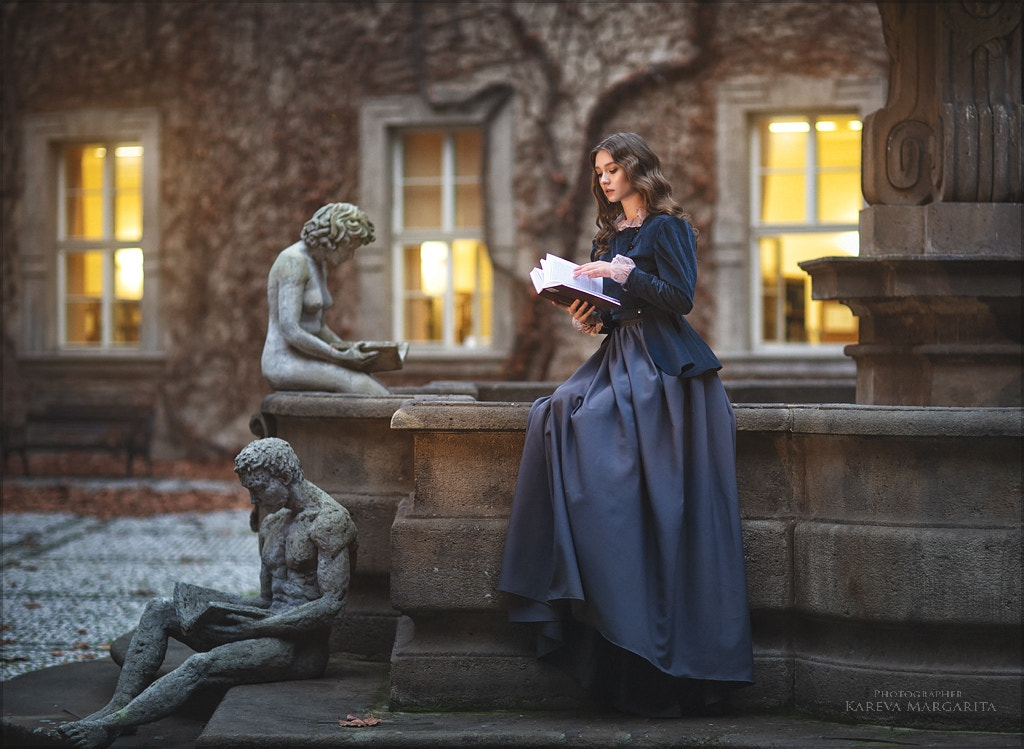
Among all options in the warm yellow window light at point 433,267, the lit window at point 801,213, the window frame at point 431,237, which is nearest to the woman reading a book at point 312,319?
the window frame at point 431,237

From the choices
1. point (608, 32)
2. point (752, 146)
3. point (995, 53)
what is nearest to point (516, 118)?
point (608, 32)

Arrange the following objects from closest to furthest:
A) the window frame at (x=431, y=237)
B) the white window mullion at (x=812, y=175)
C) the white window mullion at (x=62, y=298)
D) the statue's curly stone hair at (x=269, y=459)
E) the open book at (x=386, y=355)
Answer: the statue's curly stone hair at (x=269, y=459)
the open book at (x=386, y=355)
the white window mullion at (x=812, y=175)
the window frame at (x=431, y=237)
the white window mullion at (x=62, y=298)

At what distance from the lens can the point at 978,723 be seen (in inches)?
154

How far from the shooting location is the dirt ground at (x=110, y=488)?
10656 mm

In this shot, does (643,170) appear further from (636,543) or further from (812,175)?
(812,175)

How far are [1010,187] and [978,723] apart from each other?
207cm

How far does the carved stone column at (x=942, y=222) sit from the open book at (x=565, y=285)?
1.27 meters

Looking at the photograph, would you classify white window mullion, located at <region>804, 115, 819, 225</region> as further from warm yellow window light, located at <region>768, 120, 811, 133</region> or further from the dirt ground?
the dirt ground

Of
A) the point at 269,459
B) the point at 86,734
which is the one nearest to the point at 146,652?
the point at 86,734

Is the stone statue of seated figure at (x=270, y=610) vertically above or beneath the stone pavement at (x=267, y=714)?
above

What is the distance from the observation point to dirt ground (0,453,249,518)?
10656 mm

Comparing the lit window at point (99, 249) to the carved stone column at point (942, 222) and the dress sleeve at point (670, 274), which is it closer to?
the carved stone column at point (942, 222)

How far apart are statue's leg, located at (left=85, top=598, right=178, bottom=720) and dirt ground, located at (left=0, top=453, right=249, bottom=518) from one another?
6.06 meters

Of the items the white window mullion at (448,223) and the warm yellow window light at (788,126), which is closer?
the warm yellow window light at (788,126)
